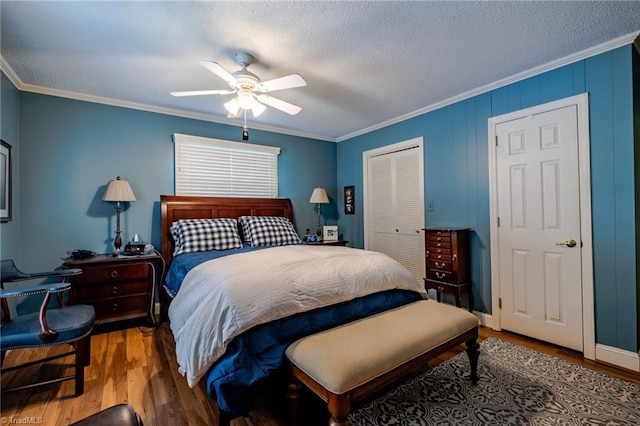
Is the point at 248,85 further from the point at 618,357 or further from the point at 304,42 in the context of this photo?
the point at 618,357

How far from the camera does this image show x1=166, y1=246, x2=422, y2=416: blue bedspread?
58.7 inches

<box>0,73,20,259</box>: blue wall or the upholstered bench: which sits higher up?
<box>0,73,20,259</box>: blue wall

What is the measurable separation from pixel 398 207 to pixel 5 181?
4.20 meters

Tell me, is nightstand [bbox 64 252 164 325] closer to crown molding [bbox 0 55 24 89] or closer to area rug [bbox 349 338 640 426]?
crown molding [bbox 0 55 24 89]

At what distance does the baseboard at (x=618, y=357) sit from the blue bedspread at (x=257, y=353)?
2.07 metres

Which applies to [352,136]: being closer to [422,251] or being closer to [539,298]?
[422,251]

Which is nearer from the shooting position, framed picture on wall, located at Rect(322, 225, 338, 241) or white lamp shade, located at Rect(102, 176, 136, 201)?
white lamp shade, located at Rect(102, 176, 136, 201)

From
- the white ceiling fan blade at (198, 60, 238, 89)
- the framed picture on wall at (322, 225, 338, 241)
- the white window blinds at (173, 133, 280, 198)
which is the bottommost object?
the framed picture on wall at (322, 225, 338, 241)

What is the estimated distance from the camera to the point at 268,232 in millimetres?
3678

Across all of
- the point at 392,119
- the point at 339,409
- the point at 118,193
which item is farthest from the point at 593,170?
the point at 118,193

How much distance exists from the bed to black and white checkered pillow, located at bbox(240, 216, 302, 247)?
101cm

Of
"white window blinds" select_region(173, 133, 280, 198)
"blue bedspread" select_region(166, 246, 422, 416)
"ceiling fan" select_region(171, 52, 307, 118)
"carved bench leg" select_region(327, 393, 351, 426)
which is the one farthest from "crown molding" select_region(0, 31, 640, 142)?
"carved bench leg" select_region(327, 393, 351, 426)

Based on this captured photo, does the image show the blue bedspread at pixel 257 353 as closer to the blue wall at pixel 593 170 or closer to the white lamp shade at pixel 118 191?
the blue wall at pixel 593 170

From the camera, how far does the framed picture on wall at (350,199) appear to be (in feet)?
16.0
